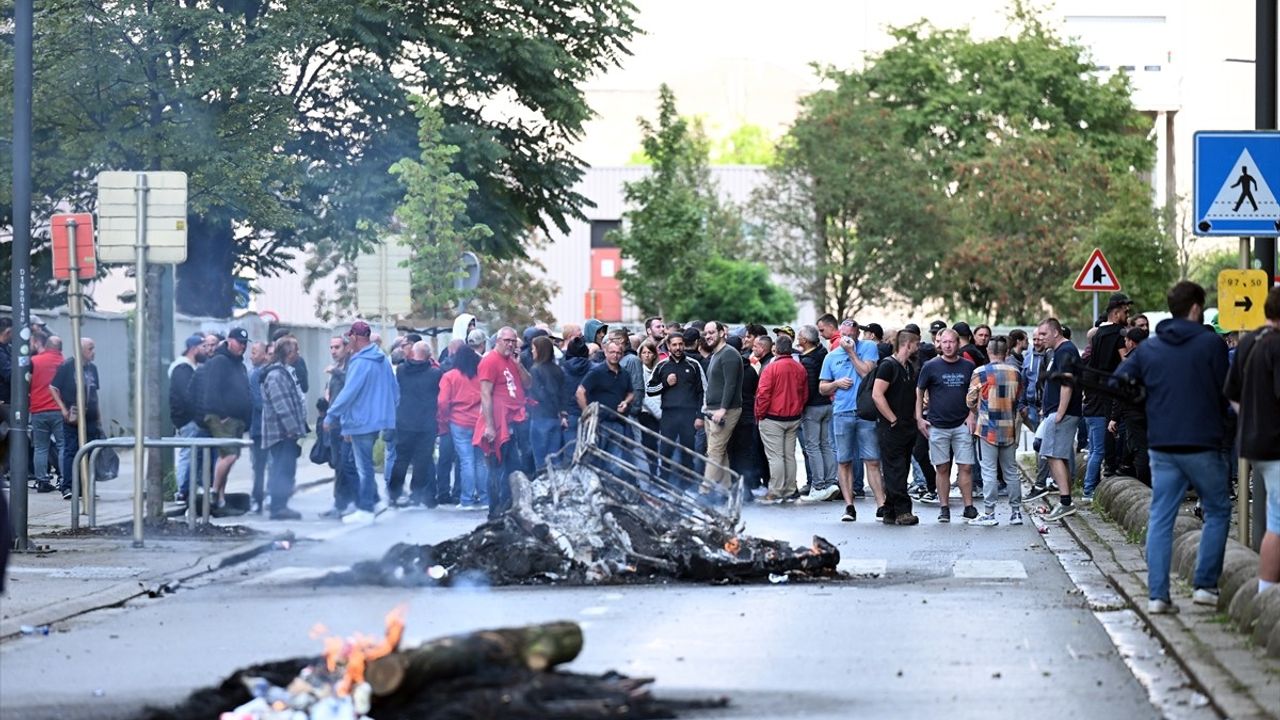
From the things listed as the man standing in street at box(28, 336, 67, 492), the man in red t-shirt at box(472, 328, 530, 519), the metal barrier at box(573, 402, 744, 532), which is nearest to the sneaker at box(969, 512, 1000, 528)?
the metal barrier at box(573, 402, 744, 532)

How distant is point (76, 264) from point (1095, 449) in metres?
9.86

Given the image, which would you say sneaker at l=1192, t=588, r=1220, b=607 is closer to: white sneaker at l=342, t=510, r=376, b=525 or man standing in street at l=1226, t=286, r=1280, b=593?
man standing in street at l=1226, t=286, r=1280, b=593

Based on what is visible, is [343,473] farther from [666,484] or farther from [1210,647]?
[1210,647]

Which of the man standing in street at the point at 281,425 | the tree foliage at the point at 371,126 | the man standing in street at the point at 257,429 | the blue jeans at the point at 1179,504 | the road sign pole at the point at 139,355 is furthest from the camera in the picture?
the tree foliage at the point at 371,126

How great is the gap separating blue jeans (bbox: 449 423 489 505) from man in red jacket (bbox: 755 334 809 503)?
2.98 meters

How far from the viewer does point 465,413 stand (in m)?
21.7

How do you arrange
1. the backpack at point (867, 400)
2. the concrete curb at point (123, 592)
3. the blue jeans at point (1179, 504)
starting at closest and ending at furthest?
the blue jeans at point (1179, 504)
the concrete curb at point (123, 592)
the backpack at point (867, 400)

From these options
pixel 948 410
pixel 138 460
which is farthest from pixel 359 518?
pixel 948 410

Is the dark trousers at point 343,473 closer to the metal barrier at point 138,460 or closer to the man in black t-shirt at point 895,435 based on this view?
the metal barrier at point 138,460

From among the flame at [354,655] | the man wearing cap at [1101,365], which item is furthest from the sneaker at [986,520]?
the flame at [354,655]

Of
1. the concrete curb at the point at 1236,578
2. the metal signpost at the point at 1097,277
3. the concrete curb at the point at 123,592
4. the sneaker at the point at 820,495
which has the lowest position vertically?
the sneaker at the point at 820,495

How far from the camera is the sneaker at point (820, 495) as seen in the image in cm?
2289

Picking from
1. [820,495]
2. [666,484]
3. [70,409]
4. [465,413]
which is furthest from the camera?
[70,409]

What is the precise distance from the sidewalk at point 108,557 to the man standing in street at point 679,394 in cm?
370
